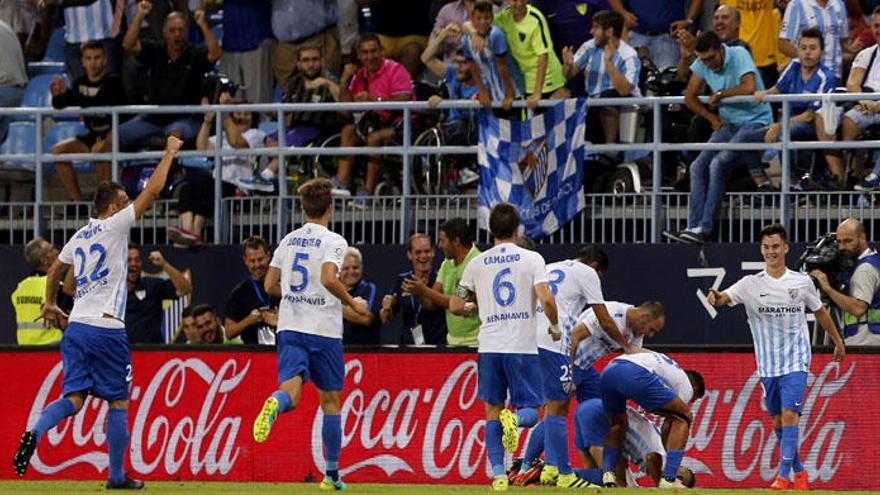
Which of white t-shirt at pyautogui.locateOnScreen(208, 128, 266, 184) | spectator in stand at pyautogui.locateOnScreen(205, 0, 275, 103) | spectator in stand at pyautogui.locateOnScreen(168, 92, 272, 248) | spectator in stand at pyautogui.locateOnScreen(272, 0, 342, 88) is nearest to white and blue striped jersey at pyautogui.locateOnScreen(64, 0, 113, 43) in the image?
spectator in stand at pyautogui.locateOnScreen(205, 0, 275, 103)

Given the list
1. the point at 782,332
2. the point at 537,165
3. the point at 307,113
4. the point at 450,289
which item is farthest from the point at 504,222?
the point at 307,113

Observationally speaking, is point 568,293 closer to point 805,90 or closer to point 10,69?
point 805,90

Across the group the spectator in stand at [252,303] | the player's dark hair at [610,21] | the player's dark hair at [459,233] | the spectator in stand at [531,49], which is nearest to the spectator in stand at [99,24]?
the spectator in stand at [252,303]

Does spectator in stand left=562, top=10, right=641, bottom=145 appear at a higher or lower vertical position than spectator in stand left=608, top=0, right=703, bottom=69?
lower

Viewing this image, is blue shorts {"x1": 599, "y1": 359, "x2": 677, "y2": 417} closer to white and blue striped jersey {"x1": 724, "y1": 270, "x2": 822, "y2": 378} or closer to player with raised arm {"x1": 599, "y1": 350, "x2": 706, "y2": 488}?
player with raised arm {"x1": 599, "y1": 350, "x2": 706, "y2": 488}

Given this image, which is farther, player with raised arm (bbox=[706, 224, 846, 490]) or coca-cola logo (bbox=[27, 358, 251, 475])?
coca-cola logo (bbox=[27, 358, 251, 475])

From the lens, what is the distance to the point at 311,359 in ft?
49.3

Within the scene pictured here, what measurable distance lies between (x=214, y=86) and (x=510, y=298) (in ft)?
23.2

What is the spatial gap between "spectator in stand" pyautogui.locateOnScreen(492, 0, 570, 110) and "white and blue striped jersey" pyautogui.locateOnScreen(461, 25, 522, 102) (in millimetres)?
81

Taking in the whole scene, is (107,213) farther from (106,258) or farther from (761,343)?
(761,343)

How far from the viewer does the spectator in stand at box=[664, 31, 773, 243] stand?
19219 millimetres

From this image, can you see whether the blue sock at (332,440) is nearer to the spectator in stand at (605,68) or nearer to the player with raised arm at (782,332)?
the player with raised arm at (782,332)

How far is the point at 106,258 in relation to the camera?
14.9m

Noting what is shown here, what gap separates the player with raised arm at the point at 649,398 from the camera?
16.4 meters
